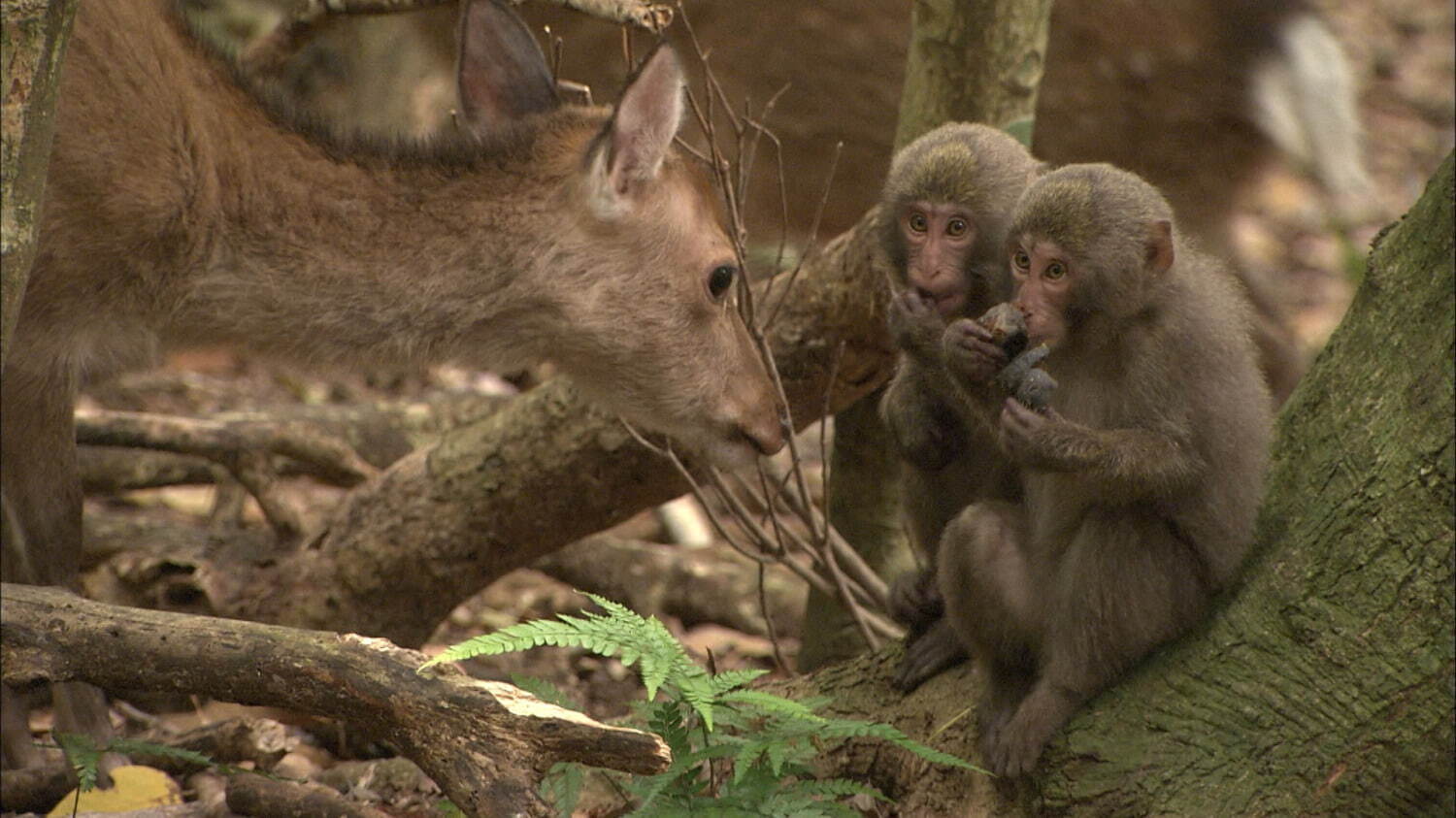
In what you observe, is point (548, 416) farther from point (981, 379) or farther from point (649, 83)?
point (981, 379)

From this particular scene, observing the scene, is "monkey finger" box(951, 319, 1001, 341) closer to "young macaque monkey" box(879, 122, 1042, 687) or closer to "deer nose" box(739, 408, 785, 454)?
"young macaque monkey" box(879, 122, 1042, 687)

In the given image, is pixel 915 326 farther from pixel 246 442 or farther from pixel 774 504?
pixel 246 442

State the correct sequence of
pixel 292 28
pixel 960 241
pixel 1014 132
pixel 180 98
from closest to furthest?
pixel 960 241 → pixel 180 98 → pixel 1014 132 → pixel 292 28

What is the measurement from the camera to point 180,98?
4805 millimetres

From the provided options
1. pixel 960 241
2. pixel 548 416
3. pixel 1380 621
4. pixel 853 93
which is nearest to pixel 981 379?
pixel 960 241

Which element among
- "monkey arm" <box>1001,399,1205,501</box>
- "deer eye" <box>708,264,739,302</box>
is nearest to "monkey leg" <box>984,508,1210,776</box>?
"monkey arm" <box>1001,399,1205,501</box>

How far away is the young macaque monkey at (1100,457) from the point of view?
371 cm

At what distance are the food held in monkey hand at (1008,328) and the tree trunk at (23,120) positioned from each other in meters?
2.14

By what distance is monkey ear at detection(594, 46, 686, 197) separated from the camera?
4801 mm

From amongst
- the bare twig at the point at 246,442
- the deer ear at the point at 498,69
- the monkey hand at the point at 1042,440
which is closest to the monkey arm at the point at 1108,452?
the monkey hand at the point at 1042,440

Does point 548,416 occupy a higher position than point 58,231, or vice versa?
point 58,231

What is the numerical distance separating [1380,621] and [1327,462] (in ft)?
1.43

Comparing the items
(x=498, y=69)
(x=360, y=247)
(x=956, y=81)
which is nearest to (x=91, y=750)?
(x=360, y=247)

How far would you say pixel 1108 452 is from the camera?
11.9 ft
